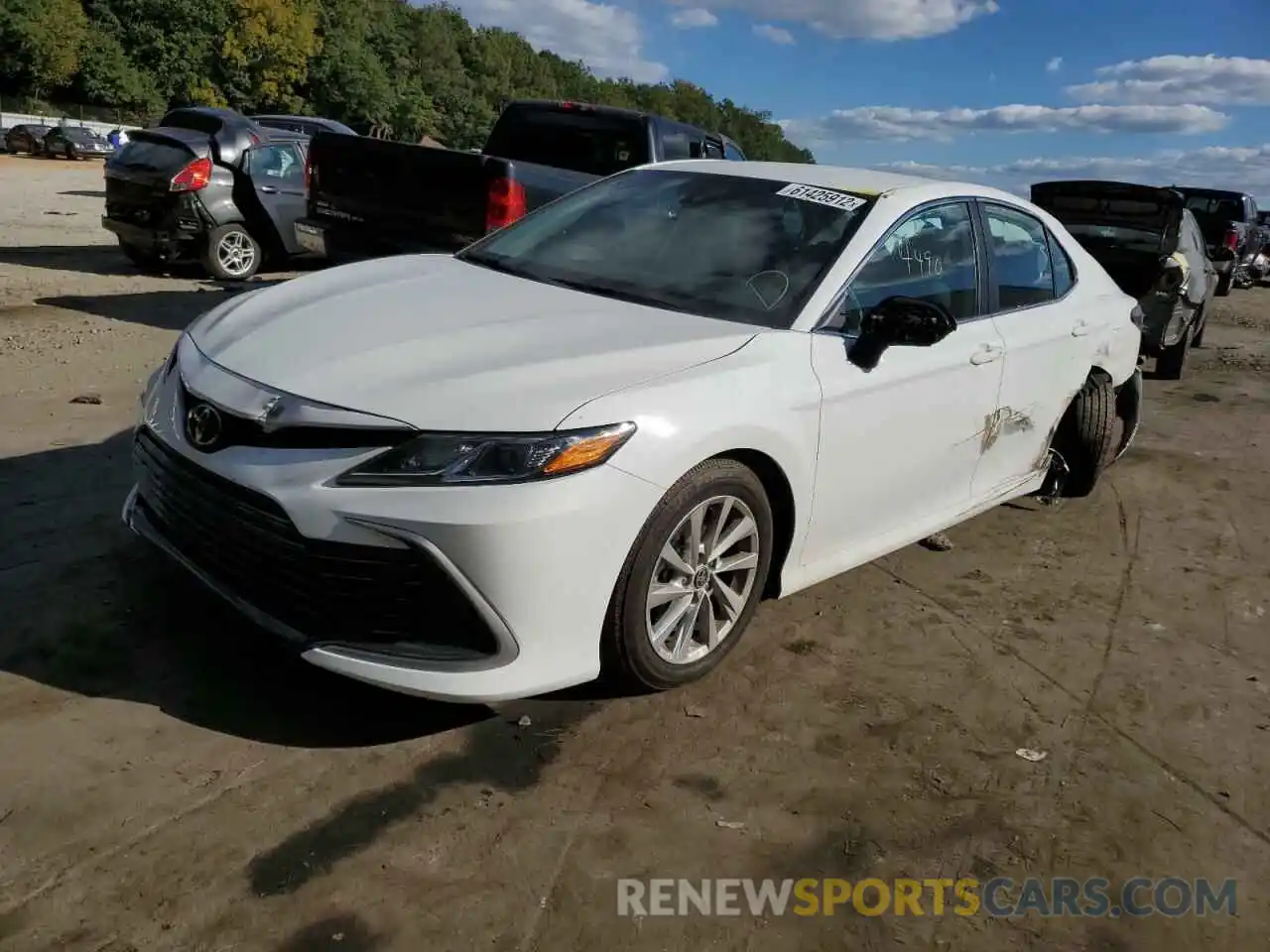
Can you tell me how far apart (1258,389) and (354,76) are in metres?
84.6

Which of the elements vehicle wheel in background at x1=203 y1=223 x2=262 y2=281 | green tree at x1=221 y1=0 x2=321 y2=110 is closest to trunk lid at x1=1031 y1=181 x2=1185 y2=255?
vehicle wheel in background at x1=203 y1=223 x2=262 y2=281

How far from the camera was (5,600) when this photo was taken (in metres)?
3.51

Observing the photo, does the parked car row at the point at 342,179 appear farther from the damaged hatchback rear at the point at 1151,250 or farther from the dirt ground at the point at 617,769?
the dirt ground at the point at 617,769

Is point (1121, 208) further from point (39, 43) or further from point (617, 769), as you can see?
point (39, 43)

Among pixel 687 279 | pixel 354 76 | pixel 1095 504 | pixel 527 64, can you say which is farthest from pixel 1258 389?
pixel 527 64

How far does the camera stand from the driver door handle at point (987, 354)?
13.6ft

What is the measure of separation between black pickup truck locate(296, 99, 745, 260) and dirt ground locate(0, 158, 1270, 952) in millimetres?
3609

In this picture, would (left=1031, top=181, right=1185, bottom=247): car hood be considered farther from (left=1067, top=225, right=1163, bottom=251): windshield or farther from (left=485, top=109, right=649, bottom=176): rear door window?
(left=485, top=109, right=649, bottom=176): rear door window

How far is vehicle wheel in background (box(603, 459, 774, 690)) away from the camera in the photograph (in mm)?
2998

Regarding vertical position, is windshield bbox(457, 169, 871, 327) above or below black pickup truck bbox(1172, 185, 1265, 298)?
below

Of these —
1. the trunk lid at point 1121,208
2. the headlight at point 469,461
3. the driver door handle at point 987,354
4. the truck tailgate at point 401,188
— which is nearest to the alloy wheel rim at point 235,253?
the truck tailgate at point 401,188

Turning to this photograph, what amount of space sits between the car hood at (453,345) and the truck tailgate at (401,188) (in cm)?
380

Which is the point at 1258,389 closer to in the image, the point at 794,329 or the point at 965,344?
the point at 965,344

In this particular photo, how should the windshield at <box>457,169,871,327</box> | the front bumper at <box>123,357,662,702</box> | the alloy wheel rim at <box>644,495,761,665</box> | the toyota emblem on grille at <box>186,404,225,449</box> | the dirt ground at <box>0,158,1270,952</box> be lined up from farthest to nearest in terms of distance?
the windshield at <box>457,169,871,327</box> → the alloy wheel rim at <box>644,495,761,665</box> → the toyota emblem on grille at <box>186,404,225,449</box> → the front bumper at <box>123,357,662,702</box> → the dirt ground at <box>0,158,1270,952</box>
